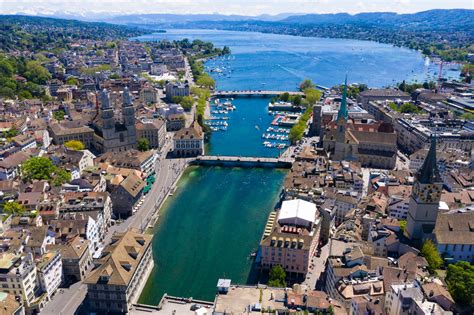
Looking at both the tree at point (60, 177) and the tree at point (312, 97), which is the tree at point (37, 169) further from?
the tree at point (312, 97)

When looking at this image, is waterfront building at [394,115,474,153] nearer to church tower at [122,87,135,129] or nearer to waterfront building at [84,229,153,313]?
church tower at [122,87,135,129]

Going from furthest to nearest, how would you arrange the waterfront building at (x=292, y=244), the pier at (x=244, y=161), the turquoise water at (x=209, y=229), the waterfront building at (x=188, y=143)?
the waterfront building at (x=188, y=143)
the pier at (x=244, y=161)
the turquoise water at (x=209, y=229)
the waterfront building at (x=292, y=244)

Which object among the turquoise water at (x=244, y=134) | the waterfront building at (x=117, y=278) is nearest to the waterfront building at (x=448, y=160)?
the turquoise water at (x=244, y=134)

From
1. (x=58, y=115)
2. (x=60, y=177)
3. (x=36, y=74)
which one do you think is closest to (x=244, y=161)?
(x=60, y=177)

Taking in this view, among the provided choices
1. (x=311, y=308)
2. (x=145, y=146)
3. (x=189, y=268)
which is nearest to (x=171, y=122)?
(x=145, y=146)

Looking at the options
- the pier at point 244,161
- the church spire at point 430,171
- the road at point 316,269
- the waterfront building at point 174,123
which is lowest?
the road at point 316,269

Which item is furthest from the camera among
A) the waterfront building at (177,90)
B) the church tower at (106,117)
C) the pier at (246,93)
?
the pier at (246,93)
